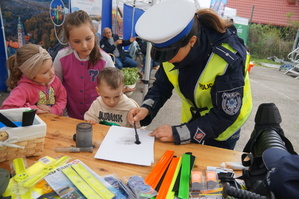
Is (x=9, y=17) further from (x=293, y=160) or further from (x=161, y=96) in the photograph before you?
(x=293, y=160)

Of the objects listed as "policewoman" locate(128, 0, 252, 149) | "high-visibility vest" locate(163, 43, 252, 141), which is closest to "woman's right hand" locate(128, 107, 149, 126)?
"policewoman" locate(128, 0, 252, 149)

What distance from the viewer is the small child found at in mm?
1782

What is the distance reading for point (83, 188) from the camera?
872mm

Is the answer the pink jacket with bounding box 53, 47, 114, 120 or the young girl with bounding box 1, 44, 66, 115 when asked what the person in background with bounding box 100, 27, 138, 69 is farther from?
the young girl with bounding box 1, 44, 66, 115

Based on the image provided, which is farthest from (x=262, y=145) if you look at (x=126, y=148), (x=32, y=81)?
(x=32, y=81)

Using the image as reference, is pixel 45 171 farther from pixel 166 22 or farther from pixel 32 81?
pixel 32 81

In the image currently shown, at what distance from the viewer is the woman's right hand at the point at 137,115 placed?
149 centimetres

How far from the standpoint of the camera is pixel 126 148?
125 centimetres

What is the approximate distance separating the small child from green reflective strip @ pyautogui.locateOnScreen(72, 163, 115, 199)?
0.82 metres

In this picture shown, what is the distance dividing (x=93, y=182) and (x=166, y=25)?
73 cm

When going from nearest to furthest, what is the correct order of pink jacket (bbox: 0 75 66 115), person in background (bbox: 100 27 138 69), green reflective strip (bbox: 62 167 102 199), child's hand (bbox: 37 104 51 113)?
green reflective strip (bbox: 62 167 102 199) < pink jacket (bbox: 0 75 66 115) < child's hand (bbox: 37 104 51 113) < person in background (bbox: 100 27 138 69)

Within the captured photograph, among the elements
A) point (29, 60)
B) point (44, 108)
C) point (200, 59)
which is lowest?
point (44, 108)

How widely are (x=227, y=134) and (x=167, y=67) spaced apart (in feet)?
1.91

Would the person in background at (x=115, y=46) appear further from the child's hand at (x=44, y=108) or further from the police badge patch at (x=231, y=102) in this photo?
the police badge patch at (x=231, y=102)
